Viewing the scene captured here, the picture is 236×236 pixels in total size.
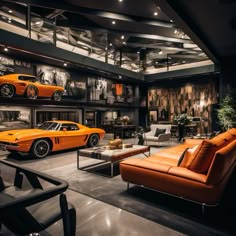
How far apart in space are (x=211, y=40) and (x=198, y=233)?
5813 millimetres

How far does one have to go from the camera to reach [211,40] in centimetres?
593

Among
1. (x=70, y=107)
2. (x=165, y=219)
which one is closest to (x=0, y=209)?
(x=165, y=219)

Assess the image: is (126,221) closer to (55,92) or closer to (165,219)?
Answer: (165,219)

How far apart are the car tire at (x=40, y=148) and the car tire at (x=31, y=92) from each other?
219cm

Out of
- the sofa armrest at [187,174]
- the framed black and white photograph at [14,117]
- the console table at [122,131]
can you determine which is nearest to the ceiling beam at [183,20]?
the sofa armrest at [187,174]

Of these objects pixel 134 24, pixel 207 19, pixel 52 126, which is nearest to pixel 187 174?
pixel 207 19

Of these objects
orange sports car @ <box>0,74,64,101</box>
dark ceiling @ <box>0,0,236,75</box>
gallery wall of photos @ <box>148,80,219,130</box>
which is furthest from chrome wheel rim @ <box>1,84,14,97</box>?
gallery wall of photos @ <box>148,80,219,130</box>

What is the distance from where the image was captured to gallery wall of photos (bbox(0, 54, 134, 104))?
7390mm

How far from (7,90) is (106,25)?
4883 millimetres

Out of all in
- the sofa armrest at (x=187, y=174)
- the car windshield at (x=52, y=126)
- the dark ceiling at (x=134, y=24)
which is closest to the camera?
the sofa armrest at (x=187, y=174)

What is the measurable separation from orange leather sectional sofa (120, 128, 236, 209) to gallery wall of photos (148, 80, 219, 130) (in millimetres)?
9349

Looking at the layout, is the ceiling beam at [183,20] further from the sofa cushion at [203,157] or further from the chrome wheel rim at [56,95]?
the chrome wheel rim at [56,95]

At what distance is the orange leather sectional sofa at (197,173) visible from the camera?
86.6 inches

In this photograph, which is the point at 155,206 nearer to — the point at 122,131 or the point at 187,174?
the point at 187,174
